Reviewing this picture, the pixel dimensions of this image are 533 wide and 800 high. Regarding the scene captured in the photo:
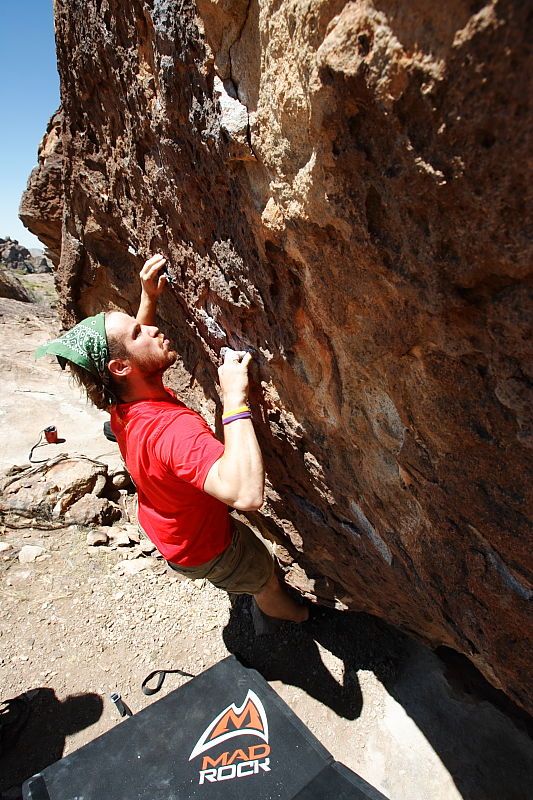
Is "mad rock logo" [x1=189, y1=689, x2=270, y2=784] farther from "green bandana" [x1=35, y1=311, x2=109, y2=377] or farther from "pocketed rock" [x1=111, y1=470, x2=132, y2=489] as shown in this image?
"pocketed rock" [x1=111, y1=470, x2=132, y2=489]

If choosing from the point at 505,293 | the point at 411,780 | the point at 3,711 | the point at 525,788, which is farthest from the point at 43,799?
the point at 505,293

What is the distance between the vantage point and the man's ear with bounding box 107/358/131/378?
6.70 feet

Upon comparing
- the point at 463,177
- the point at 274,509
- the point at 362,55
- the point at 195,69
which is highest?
the point at 195,69

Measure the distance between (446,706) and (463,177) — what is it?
2.93 meters

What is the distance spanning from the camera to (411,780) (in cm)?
243

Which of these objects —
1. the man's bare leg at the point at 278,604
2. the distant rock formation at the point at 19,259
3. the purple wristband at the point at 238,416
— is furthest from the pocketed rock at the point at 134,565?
the distant rock formation at the point at 19,259

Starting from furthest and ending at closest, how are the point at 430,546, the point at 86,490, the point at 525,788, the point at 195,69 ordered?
the point at 86,490 → the point at 525,788 → the point at 430,546 → the point at 195,69

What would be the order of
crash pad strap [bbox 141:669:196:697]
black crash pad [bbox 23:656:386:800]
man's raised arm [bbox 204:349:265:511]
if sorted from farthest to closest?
crash pad strap [bbox 141:669:196:697], black crash pad [bbox 23:656:386:800], man's raised arm [bbox 204:349:265:511]

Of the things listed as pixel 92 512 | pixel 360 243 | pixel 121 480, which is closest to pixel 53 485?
pixel 92 512

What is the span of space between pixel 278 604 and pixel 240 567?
564 millimetres

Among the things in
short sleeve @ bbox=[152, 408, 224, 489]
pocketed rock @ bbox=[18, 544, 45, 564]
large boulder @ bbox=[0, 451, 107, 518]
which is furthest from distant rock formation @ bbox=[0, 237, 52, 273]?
short sleeve @ bbox=[152, 408, 224, 489]

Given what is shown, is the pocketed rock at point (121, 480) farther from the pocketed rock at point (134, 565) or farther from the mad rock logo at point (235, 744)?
the mad rock logo at point (235, 744)

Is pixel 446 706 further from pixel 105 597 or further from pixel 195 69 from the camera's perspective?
pixel 195 69

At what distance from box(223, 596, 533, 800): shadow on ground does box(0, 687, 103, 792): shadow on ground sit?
37.1 inches
